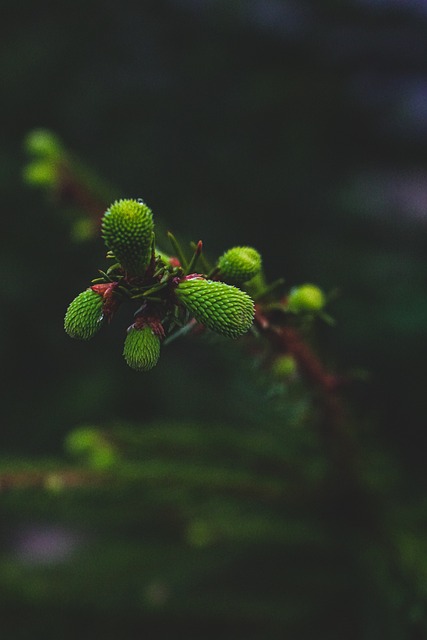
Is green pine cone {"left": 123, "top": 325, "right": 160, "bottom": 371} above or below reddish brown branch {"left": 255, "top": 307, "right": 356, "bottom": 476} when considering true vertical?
below

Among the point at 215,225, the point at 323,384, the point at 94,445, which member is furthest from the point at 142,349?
the point at 215,225

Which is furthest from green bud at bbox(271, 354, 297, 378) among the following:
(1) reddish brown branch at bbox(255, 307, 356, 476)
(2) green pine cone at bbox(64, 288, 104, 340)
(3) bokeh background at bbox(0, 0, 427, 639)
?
(3) bokeh background at bbox(0, 0, 427, 639)

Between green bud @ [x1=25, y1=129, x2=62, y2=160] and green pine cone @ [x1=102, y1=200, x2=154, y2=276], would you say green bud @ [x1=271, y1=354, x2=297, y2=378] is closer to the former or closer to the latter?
green pine cone @ [x1=102, y1=200, x2=154, y2=276]

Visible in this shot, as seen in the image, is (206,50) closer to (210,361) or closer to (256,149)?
(256,149)

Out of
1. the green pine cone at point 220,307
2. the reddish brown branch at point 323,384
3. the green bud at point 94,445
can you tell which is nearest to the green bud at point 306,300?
the reddish brown branch at point 323,384

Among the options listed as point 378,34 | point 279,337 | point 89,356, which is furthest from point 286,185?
point 279,337

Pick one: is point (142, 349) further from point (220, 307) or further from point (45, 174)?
point (45, 174)

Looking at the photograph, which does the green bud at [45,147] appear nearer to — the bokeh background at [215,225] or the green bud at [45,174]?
the green bud at [45,174]
